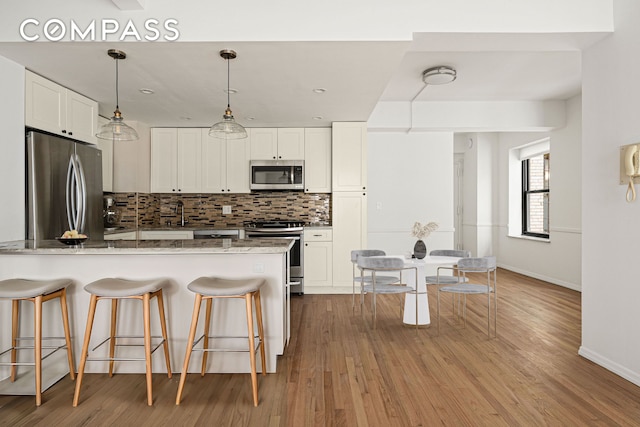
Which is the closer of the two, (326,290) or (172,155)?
(326,290)

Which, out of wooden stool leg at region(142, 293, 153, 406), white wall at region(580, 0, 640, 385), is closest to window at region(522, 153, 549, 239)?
white wall at region(580, 0, 640, 385)

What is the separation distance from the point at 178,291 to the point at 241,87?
2072mm

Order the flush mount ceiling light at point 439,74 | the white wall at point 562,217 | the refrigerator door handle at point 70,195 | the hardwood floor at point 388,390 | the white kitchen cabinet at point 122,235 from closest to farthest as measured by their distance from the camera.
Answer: the hardwood floor at point 388,390, the refrigerator door handle at point 70,195, the flush mount ceiling light at point 439,74, the white kitchen cabinet at point 122,235, the white wall at point 562,217

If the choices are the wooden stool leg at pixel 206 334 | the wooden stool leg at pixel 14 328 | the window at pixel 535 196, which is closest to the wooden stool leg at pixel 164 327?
the wooden stool leg at pixel 206 334

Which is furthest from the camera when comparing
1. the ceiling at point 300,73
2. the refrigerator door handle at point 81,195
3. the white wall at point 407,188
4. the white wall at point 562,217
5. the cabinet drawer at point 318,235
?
the white wall at point 407,188

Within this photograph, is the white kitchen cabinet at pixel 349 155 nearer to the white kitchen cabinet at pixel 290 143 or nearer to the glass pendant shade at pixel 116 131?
the white kitchen cabinet at pixel 290 143

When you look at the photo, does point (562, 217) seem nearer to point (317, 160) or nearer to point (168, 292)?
point (317, 160)

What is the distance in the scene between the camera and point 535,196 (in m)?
7.12

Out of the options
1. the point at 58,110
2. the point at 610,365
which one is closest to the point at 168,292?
the point at 58,110

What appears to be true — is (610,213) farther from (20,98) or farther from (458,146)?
(458,146)

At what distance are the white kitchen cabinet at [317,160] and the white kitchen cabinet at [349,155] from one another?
227 mm

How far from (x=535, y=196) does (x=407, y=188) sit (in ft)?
8.12

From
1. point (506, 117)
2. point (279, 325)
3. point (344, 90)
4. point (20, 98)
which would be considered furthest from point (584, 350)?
point (20, 98)

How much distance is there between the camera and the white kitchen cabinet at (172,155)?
18.9 ft
